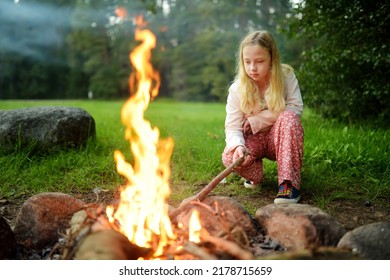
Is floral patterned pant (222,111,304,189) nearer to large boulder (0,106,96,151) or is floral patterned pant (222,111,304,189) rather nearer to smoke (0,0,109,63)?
large boulder (0,106,96,151)

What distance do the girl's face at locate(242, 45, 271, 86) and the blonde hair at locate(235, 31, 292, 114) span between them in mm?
31

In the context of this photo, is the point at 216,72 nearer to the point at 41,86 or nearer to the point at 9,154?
the point at 41,86

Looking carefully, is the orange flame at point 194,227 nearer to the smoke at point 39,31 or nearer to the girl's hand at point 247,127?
the girl's hand at point 247,127

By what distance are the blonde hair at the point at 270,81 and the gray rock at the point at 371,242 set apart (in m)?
1.34

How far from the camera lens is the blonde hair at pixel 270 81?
3006 mm

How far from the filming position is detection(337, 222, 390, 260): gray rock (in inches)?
72.6

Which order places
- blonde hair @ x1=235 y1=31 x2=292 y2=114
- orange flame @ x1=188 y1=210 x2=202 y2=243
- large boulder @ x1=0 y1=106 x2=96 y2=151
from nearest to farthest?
orange flame @ x1=188 y1=210 x2=202 y2=243
blonde hair @ x1=235 y1=31 x2=292 y2=114
large boulder @ x1=0 y1=106 x2=96 y2=151

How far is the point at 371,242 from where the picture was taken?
Result: 73.6 inches

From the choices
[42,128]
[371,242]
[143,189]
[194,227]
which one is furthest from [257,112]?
[42,128]

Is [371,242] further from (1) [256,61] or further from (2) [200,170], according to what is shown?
(2) [200,170]

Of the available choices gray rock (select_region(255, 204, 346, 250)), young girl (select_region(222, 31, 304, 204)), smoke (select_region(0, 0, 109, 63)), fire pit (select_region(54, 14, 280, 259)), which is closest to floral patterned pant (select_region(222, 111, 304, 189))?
young girl (select_region(222, 31, 304, 204))

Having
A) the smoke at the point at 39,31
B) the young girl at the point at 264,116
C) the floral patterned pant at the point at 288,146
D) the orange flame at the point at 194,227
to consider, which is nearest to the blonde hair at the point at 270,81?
the young girl at the point at 264,116

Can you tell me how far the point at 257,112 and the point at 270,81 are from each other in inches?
10.5
